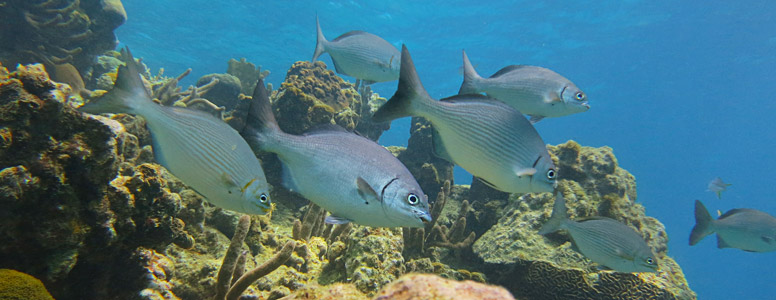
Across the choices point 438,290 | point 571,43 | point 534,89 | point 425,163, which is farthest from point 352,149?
point 571,43

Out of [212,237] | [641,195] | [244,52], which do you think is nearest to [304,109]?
[212,237]

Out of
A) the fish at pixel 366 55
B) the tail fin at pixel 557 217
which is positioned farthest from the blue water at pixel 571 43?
the tail fin at pixel 557 217

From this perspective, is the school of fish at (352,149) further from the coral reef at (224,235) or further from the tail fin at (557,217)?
the tail fin at (557,217)

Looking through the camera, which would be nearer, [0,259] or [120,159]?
[0,259]

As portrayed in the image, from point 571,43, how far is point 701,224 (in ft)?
111

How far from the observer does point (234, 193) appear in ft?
6.98

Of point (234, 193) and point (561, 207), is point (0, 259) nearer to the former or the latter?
point (234, 193)

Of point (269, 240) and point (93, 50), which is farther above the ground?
point (93, 50)

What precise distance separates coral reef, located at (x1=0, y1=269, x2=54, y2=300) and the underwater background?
107ft

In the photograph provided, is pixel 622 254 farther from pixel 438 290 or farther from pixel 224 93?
pixel 224 93

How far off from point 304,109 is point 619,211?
5.74 metres

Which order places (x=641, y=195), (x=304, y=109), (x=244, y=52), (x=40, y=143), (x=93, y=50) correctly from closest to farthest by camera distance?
(x=40, y=143) → (x=304, y=109) → (x=93, y=50) → (x=244, y=52) → (x=641, y=195)

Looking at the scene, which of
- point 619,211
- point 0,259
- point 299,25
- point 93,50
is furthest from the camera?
point 299,25

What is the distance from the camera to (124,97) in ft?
6.67
